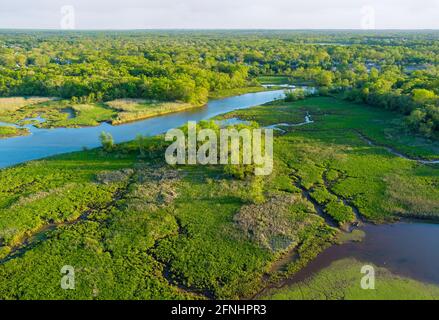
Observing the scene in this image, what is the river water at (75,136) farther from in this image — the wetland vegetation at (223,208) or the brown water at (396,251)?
the brown water at (396,251)

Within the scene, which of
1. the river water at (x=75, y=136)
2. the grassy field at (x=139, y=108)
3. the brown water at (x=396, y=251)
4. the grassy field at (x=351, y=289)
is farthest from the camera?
the grassy field at (x=139, y=108)

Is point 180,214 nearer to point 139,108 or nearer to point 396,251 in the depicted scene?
point 396,251

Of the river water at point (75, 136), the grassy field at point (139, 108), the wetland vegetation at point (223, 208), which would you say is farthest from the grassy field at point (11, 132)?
the grassy field at point (139, 108)

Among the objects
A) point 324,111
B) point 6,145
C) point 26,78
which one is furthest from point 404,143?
point 26,78

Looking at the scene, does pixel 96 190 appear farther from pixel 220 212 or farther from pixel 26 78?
pixel 26 78
